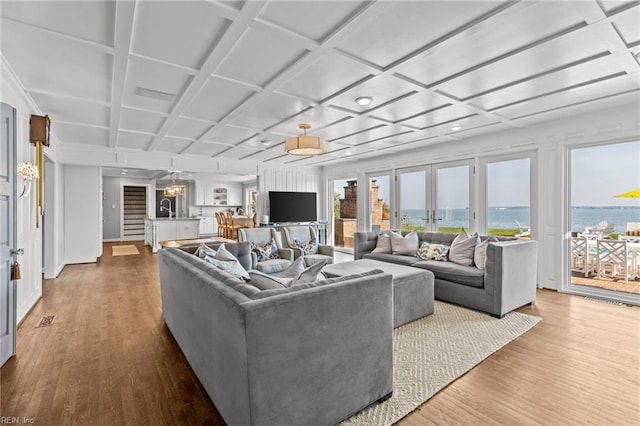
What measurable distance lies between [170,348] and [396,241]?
11.8 feet

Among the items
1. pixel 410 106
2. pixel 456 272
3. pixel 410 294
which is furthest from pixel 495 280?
pixel 410 106

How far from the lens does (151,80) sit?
3020 millimetres

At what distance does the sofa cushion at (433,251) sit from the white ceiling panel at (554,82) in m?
1.95

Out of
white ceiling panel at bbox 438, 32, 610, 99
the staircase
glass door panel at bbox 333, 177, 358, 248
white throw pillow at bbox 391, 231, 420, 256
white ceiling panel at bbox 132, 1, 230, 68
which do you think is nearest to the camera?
white ceiling panel at bbox 132, 1, 230, 68

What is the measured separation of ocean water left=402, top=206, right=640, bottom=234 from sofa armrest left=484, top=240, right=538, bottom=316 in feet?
4.67

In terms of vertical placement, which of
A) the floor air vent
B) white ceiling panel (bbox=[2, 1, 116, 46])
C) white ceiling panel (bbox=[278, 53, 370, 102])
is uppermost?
white ceiling panel (bbox=[278, 53, 370, 102])

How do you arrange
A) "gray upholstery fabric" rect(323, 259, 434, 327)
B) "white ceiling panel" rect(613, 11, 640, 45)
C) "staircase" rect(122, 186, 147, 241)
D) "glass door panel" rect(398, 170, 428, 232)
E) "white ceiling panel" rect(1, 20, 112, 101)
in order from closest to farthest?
"white ceiling panel" rect(613, 11, 640, 45), "white ceiling panel" rect(1, 20, 112, 101), "gray upholstery fabric" rect(323, 259, 434, 327), "glass door panel" rect(398, 170, 428, 232), "staircase" rect(122, 186, 147, 241)

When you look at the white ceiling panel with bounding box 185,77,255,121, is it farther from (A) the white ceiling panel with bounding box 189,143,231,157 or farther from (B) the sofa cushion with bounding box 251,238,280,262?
(B) the sofa cushion with bounding box 251,238,280,262

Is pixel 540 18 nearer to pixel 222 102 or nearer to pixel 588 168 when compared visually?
pixel 222 102

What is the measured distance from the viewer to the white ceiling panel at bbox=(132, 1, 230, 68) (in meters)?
1.96

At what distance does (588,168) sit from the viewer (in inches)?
174

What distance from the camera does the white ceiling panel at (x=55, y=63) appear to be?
2.30m

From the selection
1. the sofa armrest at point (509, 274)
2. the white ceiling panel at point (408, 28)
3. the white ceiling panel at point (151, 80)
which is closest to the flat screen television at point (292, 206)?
the white ceiling panel at point (151, 80)

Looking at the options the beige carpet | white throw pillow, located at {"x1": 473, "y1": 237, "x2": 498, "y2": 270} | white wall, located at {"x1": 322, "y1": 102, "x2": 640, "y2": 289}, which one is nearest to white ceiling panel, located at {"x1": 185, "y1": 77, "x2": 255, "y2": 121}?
white throw pillow, located at {"x1": 473, "y1": 237, "x2": 498, "y2": 270}
